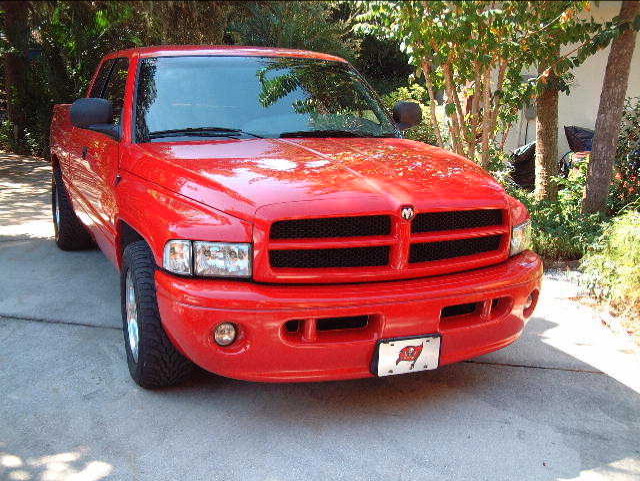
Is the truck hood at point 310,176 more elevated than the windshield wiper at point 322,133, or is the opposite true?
the windshield wiper at point 322,133

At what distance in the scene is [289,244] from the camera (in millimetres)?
2953

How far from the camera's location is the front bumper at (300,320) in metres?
2.91

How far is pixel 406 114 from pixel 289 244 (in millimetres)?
2124

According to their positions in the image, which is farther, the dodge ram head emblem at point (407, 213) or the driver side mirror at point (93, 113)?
the driver side mirror at point (93, 113)

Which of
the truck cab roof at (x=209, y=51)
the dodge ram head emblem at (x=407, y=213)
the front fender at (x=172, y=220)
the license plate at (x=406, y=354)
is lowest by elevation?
the license plate at (x=406, y=354)

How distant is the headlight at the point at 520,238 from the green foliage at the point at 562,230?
2.21 meters

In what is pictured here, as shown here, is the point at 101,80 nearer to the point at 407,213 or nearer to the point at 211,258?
the point at 211,258

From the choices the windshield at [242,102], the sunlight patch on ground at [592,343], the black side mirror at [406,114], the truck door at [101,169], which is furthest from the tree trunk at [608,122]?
the truck door at [101,169]

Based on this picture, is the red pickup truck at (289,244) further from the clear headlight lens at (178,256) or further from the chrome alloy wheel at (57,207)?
the chrome alloy wheel at (57,207)

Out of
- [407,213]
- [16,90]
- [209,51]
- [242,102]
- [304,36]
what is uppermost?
[304,36]

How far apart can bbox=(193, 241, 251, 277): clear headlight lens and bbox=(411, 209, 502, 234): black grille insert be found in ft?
2.56

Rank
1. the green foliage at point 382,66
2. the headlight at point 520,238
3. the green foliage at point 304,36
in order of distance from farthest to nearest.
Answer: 1. the green foliage at point 382,66
2. the green foliage at point 304,36
3. the headlight at point 520,238

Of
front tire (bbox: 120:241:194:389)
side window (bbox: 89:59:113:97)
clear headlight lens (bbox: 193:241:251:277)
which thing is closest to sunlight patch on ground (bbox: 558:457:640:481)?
clear headlight lens (bbox: 193:241:251:277)

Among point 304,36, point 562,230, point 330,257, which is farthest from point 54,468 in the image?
point 304,36
